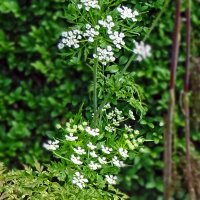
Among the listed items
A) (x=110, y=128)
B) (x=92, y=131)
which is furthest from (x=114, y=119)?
(x=92, y=131)

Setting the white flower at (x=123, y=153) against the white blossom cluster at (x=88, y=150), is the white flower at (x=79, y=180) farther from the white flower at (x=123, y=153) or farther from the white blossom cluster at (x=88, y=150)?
the white flower at (x=123, y=153)

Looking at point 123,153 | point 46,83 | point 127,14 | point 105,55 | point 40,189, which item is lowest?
point 46,83

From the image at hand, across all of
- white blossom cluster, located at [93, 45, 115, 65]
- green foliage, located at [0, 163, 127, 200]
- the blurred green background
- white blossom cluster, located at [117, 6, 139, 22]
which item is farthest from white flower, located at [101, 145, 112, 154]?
the blurred green background

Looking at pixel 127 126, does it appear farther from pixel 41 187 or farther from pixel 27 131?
pixel 27 131

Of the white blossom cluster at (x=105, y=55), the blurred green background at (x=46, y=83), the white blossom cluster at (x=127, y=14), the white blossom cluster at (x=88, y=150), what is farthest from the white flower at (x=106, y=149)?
the blurred green background at (x=46, y=83)

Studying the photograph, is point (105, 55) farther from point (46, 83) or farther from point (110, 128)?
point (46, 83)

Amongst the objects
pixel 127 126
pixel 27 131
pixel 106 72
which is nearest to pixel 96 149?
pixel 127 126

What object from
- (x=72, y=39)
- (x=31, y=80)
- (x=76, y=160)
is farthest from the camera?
(x=31, y=80)

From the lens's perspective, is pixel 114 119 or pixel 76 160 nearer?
pixel 76 160

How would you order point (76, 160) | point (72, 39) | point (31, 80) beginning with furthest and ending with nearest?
point (31, 80) < point (72, 39) < point (76, 160)
